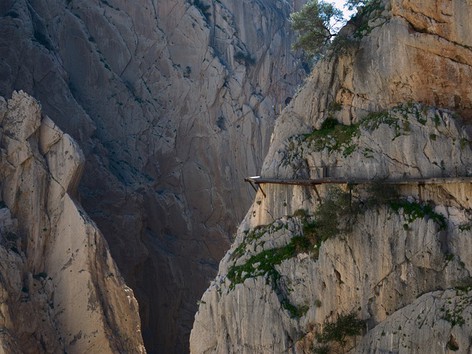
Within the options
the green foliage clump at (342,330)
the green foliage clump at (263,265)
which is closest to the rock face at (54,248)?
the green foliage clump at (263,265)

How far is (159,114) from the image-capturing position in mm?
58250

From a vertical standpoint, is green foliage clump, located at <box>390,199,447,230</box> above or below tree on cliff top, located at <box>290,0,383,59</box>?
below

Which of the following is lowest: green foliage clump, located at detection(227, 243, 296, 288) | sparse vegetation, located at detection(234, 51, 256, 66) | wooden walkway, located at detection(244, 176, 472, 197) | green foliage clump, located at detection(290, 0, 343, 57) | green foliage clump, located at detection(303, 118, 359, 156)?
green foliage clump, located at detection(227, 243, 296, 288)

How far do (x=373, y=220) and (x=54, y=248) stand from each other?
17.3 meters

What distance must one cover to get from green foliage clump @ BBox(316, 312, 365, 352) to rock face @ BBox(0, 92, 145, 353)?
14.0 metres

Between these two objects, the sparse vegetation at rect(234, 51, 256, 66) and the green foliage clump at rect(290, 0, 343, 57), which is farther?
the sparse vegetation at rect(234, 51, 256, 66)

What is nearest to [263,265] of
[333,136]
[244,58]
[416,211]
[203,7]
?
[333,136]

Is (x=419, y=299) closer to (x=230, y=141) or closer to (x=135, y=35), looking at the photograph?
(x=230, y=141)

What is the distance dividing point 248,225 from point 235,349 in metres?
4.80

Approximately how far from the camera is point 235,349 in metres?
33.1

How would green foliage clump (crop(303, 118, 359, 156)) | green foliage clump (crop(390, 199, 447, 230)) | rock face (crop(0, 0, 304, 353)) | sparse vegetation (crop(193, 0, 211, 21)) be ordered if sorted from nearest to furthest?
green foliage clump (crop(390, 199, 447, 230)) → green foliage clump (crop(303, 118, 359, 156)) → rock face (crop(0, 0, 304, 353)) → sparse vegetation (crop(193, 0, 211, 21))

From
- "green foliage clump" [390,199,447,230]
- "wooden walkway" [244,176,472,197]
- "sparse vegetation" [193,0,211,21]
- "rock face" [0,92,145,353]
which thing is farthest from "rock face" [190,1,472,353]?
"sparse vegetation" [193,0,211,21]

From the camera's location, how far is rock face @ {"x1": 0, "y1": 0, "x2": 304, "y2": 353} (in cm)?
5231

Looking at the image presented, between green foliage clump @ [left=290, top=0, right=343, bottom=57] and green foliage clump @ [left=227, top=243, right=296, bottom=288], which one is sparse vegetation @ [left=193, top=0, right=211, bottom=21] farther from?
green foliage clump @ [left=227, top=243, right=296, bottom=288]
